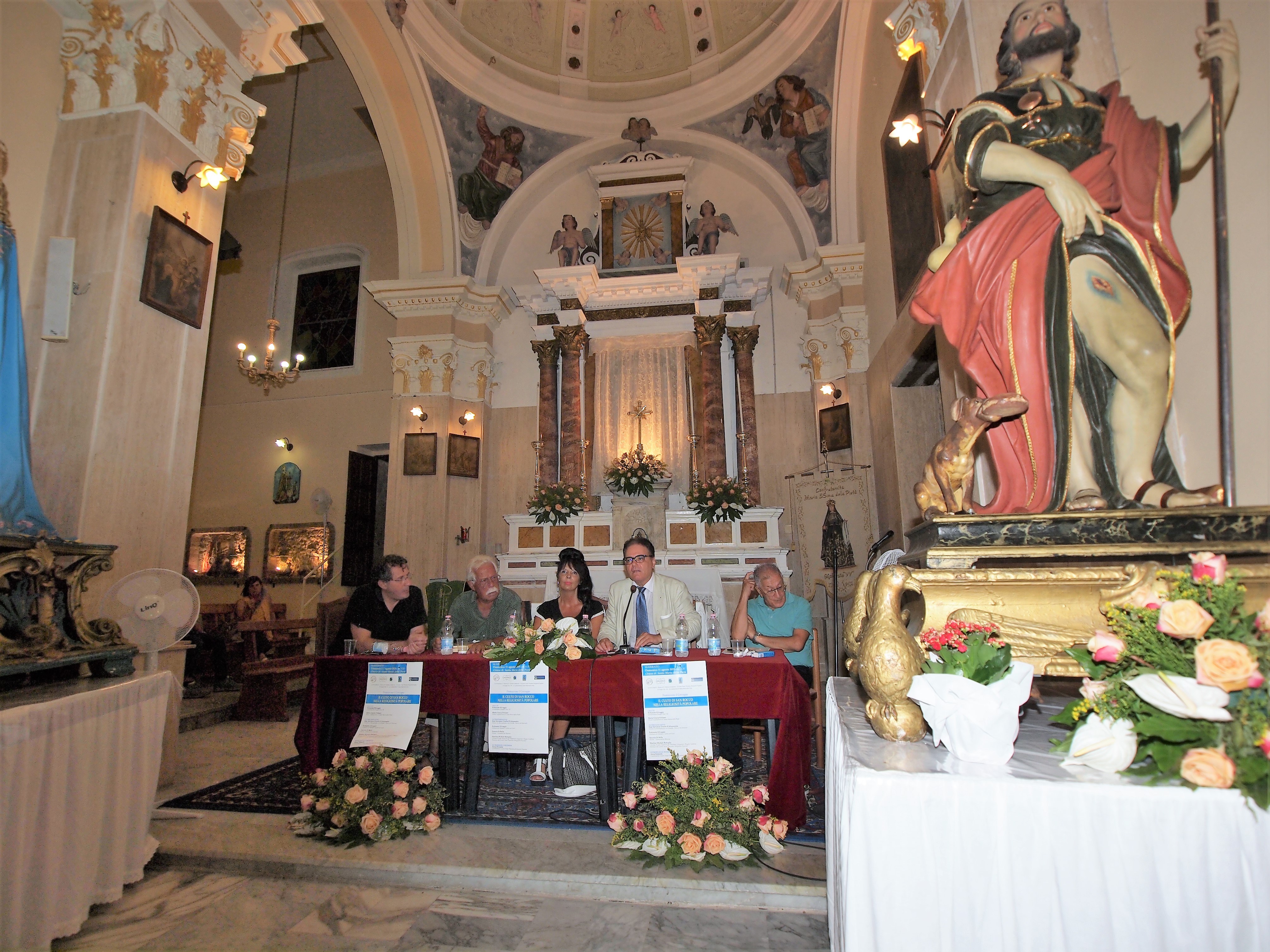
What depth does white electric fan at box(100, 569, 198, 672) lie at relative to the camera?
3.79 metres

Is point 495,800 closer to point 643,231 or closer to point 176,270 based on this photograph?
point 176,270

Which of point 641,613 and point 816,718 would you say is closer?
point 641,613

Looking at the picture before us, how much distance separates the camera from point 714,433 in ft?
33.4

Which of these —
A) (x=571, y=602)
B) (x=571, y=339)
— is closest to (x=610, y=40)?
(x=571, y=339)

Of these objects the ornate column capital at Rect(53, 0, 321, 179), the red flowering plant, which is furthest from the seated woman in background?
the ornate column capital at Rect(53, 0, 321, 179)

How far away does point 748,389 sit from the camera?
1046 cm

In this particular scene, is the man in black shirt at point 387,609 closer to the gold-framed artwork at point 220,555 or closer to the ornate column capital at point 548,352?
the ornate column capital at point 548,352

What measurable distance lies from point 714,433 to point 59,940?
28.7 ft

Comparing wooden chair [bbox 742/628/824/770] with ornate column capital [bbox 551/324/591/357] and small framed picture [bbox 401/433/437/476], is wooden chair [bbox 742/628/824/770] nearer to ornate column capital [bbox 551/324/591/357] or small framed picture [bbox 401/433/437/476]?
small framed picture [bbox 401/433/437/476]

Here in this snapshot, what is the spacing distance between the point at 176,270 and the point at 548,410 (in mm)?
6228

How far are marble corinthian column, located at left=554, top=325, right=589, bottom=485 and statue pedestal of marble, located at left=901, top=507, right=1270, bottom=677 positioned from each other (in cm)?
865

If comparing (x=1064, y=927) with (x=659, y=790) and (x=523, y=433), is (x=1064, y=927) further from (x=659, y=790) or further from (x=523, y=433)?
(x=523, y=433)

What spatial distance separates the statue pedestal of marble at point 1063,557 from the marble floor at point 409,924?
1592 millimetres

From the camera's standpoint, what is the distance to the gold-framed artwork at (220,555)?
12.2 meters
